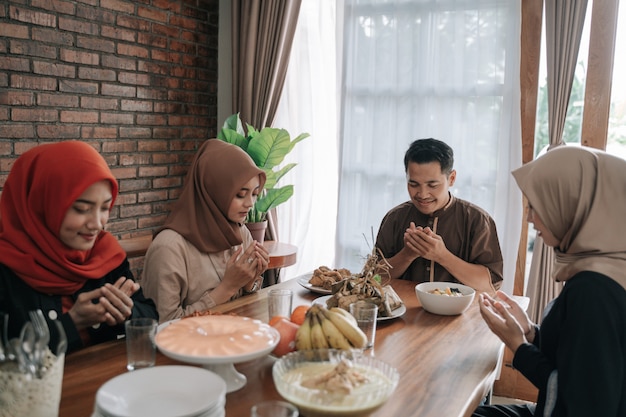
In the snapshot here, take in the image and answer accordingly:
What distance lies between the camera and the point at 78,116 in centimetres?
324

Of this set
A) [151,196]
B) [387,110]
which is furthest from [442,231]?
[151,196]

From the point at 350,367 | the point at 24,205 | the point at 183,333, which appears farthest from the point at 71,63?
the point at 350,367

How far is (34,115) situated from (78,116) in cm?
27

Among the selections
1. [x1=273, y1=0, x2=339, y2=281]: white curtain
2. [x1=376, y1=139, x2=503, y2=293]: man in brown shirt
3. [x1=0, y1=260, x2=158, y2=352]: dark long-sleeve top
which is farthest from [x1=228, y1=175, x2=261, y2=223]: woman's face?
[x1=273, y1=0, x2=339, y2=281]: white curtain

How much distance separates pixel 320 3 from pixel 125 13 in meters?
1.27

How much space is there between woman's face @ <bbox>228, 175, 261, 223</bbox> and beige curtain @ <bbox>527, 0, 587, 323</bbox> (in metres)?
1.76

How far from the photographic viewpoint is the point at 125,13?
348 centimetres

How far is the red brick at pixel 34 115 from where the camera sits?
2932 mm

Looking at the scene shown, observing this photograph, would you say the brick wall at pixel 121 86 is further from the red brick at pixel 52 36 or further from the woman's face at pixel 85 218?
the woman's face at pixel 85 218

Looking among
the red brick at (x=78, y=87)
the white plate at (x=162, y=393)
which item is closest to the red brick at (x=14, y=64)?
the red brick at (x=78, y=87)

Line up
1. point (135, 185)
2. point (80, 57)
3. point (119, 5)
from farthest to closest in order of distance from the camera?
1. point (135, 185)
2. point (119, 5)
3. point (80, 57)

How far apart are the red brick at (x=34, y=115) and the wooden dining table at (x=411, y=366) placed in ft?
5.62

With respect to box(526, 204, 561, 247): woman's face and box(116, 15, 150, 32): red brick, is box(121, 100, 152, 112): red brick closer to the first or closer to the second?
box(116, 15, 150, 32): red brick

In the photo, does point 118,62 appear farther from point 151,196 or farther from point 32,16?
point 151,196
